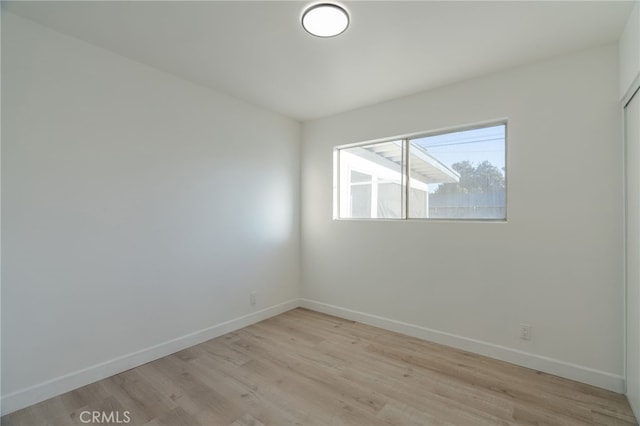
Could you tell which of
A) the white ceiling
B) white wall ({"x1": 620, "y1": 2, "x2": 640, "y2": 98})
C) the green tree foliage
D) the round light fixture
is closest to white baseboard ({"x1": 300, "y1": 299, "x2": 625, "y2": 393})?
the green tree foliage

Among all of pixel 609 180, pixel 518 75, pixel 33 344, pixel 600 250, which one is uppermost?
pixel 518 75

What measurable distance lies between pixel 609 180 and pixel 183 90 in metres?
3.69

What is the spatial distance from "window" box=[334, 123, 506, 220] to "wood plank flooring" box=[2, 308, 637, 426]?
1.38m

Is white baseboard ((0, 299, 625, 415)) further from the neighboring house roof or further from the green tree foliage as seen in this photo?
the neighboring house roof

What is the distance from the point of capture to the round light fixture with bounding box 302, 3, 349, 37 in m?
1.86

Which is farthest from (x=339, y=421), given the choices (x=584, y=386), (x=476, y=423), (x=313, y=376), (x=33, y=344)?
(x=33, y=344)

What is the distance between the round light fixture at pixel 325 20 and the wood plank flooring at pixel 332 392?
2599 mm

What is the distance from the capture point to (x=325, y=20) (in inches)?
76.6

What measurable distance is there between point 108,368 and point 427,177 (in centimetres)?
340

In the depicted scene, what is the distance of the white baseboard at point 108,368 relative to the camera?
1.93 metres

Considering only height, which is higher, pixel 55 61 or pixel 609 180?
pixel 55 61

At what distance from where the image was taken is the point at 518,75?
2545mm

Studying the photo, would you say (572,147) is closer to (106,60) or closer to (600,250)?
Answer: (600,250)

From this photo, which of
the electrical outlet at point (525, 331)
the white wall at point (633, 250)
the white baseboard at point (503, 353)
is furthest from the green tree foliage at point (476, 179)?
the white baseboard at point (503, 353)
